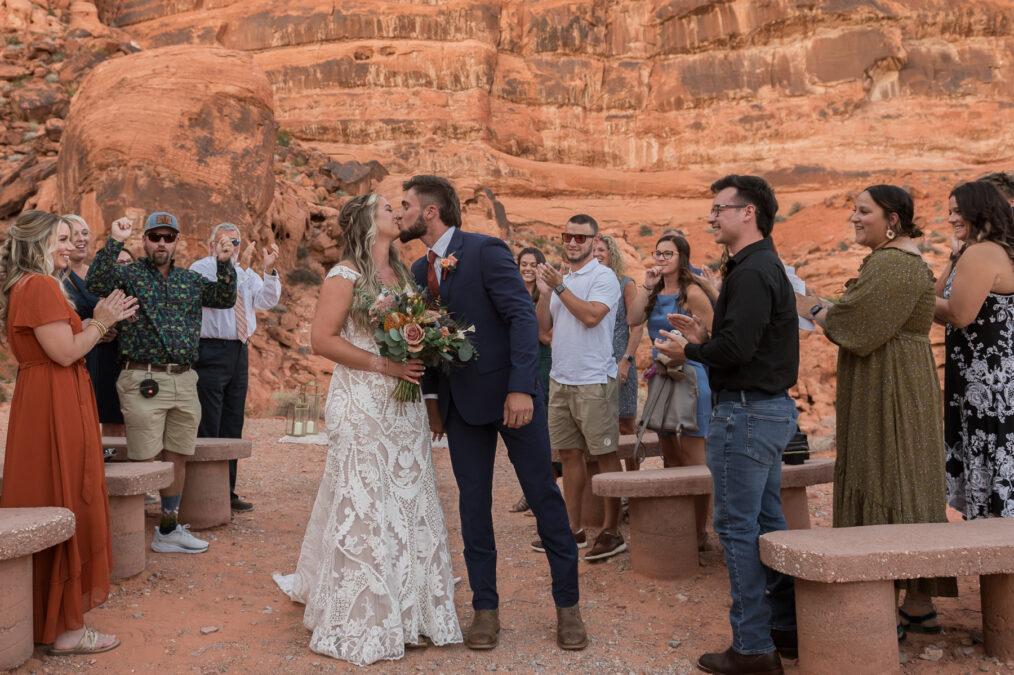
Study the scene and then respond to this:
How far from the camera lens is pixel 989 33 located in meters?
43.1

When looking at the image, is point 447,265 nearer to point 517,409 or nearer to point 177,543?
point 517,409

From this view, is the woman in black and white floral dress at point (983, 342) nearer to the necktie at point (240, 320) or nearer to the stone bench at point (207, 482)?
the stone bench at point (207, 482)

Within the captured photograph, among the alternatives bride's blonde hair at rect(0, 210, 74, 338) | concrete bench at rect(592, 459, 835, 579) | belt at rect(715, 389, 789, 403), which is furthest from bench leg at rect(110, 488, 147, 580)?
belt at rect(715, 389, 789, 403)

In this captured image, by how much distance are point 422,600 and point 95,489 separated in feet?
6.06

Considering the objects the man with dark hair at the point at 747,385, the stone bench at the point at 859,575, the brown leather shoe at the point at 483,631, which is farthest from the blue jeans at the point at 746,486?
the brown leather shoe at the point at 483,631

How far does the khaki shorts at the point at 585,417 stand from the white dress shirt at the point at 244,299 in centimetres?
290

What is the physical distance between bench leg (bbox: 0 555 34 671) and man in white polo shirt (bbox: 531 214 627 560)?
3414 mm

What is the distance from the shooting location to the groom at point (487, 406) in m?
4.06

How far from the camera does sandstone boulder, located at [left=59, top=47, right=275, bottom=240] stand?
13570 mm

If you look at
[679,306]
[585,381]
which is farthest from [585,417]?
[679,306]

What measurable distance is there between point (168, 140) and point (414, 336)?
11824 mm

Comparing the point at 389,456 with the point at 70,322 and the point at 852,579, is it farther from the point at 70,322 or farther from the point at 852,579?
the point at 852,579

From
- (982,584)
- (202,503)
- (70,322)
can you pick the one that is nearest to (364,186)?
(202,503)

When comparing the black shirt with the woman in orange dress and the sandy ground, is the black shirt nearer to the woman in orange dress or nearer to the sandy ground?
the sandy ground
